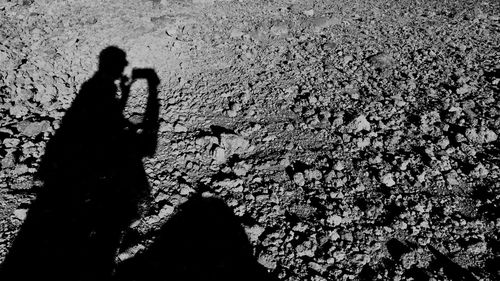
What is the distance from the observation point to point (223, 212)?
137 inches

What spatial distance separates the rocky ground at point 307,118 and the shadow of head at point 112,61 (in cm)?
13

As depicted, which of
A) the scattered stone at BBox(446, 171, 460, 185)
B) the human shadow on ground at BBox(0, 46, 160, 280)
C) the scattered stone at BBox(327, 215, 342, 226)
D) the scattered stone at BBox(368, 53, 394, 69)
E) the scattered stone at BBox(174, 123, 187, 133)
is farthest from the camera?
the scattered stone at BBox(368, 53, 394, 69)

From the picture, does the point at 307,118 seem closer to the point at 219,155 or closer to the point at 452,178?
the point at 219,155

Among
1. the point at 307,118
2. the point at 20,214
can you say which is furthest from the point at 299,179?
the point at 20,214

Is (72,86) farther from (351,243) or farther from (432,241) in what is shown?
(432,241)

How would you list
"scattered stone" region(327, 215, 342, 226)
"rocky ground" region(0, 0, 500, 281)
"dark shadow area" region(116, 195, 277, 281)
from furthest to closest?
1. "scattered stone" region(327, 215, 342, 226)
2. "rocky ground" region(0, 0, 500, 281)
3. "dark shadow area" region(116, 195, 277, 281)

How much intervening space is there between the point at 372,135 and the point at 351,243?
1.63m

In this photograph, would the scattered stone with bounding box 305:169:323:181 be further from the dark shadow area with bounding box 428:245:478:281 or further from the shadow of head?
the shadow of head

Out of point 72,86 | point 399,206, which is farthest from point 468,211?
point 72,86

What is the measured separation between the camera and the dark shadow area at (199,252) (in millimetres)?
2912

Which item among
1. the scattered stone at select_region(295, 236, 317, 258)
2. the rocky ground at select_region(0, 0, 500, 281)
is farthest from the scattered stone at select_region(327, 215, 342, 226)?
the scattered stone at select_region(295, 236, 317, 258)

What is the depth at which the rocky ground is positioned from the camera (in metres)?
3.14

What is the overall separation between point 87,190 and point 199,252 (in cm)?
159

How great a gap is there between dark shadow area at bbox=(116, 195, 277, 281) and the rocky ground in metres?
0.12
